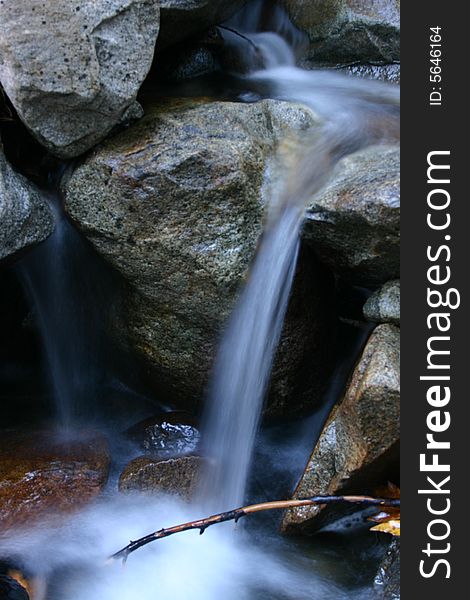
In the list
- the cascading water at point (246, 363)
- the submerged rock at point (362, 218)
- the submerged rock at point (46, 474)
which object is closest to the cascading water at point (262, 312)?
the cascading water at point (246, 363)

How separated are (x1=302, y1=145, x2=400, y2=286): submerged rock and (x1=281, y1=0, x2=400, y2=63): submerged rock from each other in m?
1.61

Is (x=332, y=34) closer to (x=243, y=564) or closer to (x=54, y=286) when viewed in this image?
(x=54, y=286)

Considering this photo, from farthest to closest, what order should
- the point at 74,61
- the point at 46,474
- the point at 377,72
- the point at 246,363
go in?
the point at 377,72 → the point at 246,363 → the point at 46,474 → the point at 74,61

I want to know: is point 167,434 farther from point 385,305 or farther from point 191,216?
point 385,305

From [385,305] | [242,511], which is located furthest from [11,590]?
[385,305]

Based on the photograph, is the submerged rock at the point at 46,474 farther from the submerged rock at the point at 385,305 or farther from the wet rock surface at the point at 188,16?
the wet rock surface at the point at 188,16

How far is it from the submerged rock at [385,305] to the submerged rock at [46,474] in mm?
1632

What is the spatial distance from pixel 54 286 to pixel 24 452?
0.98 m

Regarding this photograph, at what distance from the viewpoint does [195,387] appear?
13.3 feet

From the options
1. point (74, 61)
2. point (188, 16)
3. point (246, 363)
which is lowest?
point (246, 363)

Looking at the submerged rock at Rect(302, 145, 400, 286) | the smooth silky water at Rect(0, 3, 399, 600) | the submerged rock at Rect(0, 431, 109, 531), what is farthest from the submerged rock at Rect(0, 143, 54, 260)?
the submerged rock at Rect(302, 145, 400, 286)

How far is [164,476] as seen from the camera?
379 centimetres

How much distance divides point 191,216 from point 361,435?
132 cm

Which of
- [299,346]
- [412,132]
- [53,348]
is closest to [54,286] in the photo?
[53,348]
